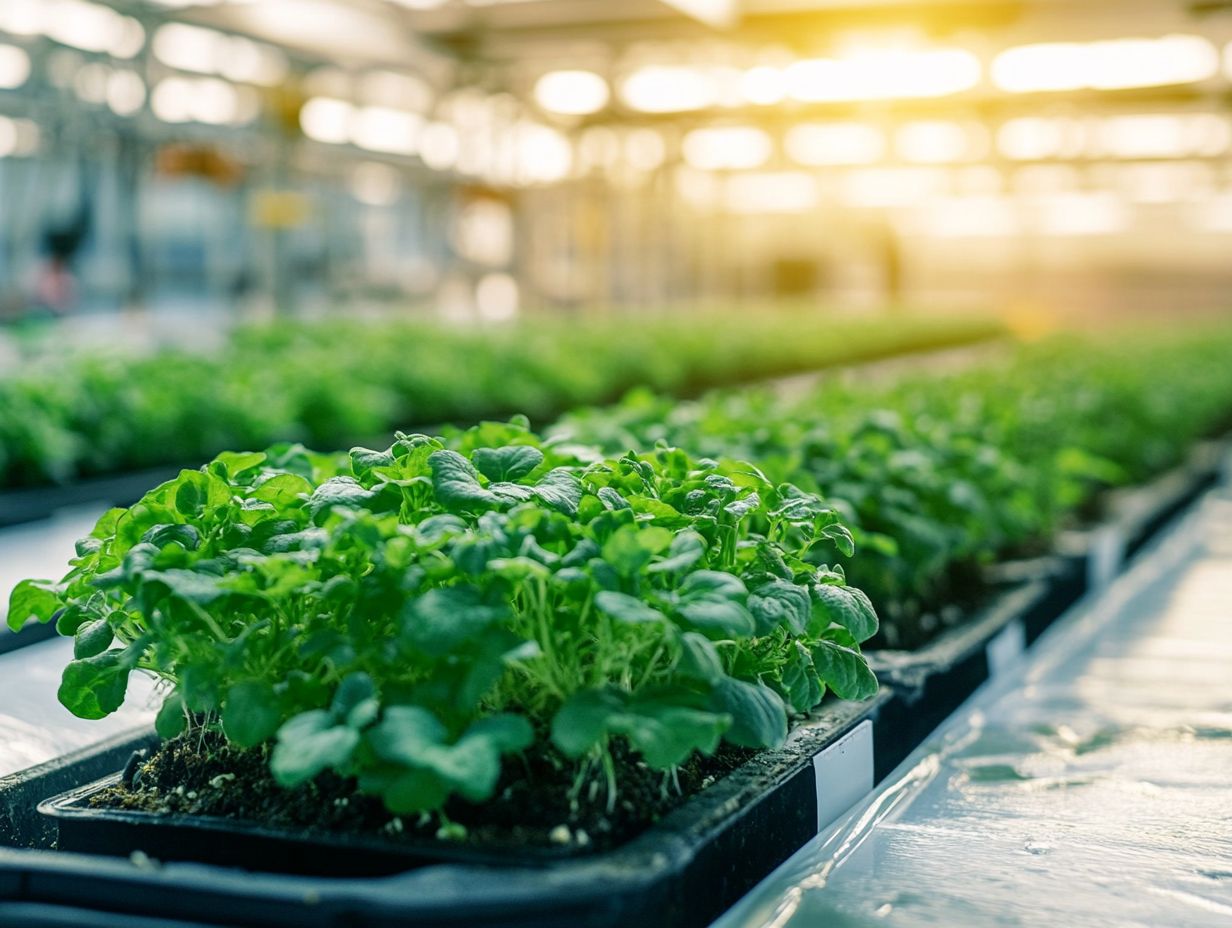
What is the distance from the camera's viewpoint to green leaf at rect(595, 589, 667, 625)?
128 centimetres

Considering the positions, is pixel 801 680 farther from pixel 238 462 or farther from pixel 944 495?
pixel 944 495

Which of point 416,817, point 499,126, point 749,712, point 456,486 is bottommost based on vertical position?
point 416,817

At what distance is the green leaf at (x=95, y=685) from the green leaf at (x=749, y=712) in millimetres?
678

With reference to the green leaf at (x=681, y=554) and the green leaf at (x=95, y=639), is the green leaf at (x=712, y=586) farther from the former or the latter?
the green leaf at (x=95, y=639)

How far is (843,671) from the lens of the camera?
5.50 ft

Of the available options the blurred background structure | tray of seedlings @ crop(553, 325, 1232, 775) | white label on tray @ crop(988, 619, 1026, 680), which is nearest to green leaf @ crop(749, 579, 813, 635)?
tray of seedlings @ crop(553, 325, 1232, 775)

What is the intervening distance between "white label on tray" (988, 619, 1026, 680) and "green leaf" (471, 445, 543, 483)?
1297mm

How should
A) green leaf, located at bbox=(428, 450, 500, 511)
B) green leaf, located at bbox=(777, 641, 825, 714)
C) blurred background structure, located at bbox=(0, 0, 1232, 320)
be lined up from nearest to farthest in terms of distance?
green leaf, located at bbox=(428, 450, 500, 511) → green leaf, located at bbox=(777, 641, 825, 714) → blurred background structure, located at bbox=(0, 0, 1232, 320)


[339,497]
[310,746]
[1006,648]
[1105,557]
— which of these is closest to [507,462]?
[339,497]

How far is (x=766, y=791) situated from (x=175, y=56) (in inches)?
488

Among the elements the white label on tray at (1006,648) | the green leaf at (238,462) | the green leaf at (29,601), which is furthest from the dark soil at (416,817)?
the white label on tray at (1006,648)

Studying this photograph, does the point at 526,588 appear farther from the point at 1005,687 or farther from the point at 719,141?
the point at 719,141

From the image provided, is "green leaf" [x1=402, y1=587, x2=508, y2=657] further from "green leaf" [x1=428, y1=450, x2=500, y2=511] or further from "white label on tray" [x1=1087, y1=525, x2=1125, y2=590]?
"white label on tray" [x1=1087, y1=525, x2=1125, y2=590]

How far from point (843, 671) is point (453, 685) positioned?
1.76 ft
